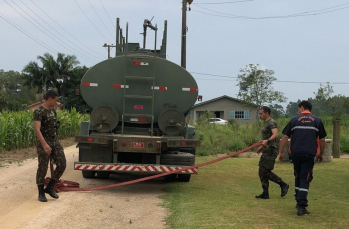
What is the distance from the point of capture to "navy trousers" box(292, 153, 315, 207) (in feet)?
24.8

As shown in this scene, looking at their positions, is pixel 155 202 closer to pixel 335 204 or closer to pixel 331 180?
pixel 335 204

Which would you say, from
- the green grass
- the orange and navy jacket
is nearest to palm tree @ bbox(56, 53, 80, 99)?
the green grass

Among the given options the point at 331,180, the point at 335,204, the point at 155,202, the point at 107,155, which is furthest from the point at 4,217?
the point at 331,180

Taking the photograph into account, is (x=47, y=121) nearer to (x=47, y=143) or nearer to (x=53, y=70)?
(x=47, y=143)

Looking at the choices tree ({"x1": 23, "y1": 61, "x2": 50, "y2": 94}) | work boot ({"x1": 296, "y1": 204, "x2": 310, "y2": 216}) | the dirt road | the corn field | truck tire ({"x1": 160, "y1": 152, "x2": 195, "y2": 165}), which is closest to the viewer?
the dirt road

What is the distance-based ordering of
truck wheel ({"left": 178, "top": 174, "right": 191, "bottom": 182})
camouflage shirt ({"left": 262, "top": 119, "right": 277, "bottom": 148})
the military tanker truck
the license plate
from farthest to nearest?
1. truck wheel ({"left": 178, "top": 174, "right": 191, "bottom": 182})
2. the military tanker truck
3. the license plate
4. camouflage shirt ({"left": 262, "top": 119, "right": 277, "bottom": 148})

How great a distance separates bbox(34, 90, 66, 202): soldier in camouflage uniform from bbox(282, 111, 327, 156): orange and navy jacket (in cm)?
414

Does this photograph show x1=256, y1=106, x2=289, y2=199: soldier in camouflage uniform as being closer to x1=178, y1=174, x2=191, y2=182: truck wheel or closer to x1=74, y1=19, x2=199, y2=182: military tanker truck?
x1=74, y1=19, x2=199, y2=182: military tanker truck

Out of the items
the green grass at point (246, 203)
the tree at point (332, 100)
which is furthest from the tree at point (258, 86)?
the green grass at point (246, 203)

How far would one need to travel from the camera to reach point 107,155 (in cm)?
1052

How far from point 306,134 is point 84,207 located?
3896mm

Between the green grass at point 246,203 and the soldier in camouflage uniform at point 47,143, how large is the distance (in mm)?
2152

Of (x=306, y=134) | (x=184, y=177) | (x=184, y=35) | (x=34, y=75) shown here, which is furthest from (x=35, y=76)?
(x=306, y=134)

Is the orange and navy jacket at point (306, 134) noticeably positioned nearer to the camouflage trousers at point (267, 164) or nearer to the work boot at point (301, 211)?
the work boot at point (301, 211)
